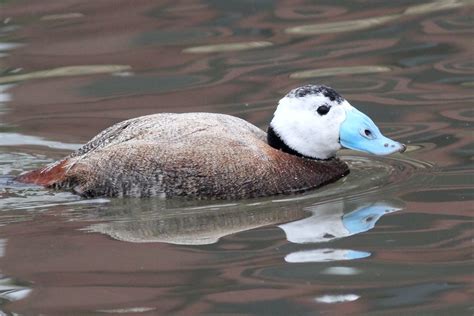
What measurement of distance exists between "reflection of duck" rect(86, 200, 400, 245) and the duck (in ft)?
0.60

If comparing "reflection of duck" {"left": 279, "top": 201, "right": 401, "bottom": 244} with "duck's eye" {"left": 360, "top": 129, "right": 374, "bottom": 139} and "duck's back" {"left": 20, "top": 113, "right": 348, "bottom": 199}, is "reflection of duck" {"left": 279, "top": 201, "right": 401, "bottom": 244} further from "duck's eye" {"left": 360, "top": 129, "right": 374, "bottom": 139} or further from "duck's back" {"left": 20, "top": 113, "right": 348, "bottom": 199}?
"duck's eye" {"left": 360, "top": 129, "right": 374, "bottom": 139}

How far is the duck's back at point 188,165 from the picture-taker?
7566mm

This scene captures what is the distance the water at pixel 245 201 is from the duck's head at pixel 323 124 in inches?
8.9

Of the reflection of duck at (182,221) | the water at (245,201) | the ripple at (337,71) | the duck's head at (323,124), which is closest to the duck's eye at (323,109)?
the duck's head at (323,124)

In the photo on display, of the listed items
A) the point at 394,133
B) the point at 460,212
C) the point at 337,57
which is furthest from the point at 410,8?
the point at 460,212

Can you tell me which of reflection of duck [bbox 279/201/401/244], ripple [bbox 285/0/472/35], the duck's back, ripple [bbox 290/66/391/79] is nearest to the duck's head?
the duck's back

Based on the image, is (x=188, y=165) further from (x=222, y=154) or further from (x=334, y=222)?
(x=334, y=222)

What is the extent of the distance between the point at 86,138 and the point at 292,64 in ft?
7.25

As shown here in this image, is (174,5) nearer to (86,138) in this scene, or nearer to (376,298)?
(86,138)

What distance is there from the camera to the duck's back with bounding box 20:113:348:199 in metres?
7.57

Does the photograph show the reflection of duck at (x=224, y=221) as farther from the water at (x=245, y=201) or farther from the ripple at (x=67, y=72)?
the ripple at (x=67, y=72)

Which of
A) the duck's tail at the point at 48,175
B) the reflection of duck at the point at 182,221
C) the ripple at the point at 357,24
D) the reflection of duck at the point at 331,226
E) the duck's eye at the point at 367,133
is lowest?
the reflection of duck at the point at 331,226

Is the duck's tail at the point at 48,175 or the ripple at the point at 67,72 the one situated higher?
the ripple at the point at 67,72

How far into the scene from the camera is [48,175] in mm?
8000
